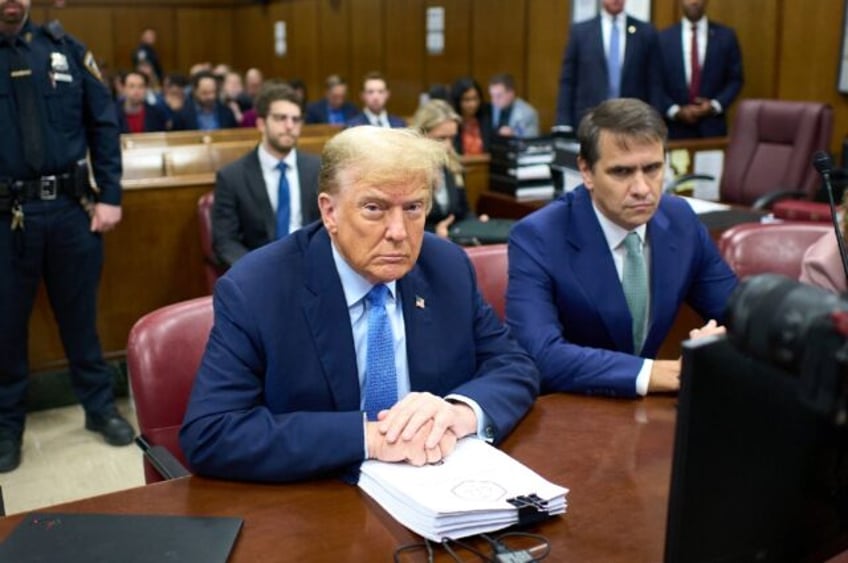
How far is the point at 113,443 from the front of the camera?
3.81 meters

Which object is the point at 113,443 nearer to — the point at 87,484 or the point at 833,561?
the point at 87,484

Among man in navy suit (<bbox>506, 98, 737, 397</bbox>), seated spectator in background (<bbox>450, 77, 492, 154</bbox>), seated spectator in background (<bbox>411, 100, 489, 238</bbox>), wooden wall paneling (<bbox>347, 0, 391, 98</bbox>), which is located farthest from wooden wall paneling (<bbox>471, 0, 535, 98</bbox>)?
man in navy suit (<bbox>506, 98, 737, 397</bbox>)

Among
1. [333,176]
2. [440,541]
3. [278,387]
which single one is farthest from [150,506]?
[333,176]

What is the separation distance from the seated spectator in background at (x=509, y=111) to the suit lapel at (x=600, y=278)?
18.5ft

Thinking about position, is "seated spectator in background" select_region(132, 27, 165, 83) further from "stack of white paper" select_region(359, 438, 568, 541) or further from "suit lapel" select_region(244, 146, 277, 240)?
"stack of white paper" select_region(359, 438, 568, 541)

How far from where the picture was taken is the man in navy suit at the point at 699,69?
6.37 m

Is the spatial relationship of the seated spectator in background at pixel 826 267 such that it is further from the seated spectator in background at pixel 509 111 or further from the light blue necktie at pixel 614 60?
the seated spectator in background at pixel 509 111

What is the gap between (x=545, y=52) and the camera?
8594 millimetres

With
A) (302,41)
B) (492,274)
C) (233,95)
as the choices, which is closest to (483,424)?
(492,274)


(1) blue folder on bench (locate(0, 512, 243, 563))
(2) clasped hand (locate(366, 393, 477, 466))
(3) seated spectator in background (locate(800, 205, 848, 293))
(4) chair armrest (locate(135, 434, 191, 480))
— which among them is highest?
(3) seated spectator in background (locate(800, 205, 848, 293))

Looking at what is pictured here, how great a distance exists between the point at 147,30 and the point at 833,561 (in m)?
14.9

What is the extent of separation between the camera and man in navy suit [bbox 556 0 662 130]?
614 centimetres

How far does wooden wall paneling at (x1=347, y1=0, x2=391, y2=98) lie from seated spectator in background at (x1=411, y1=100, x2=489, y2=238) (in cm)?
619

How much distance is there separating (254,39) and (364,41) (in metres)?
3.92
